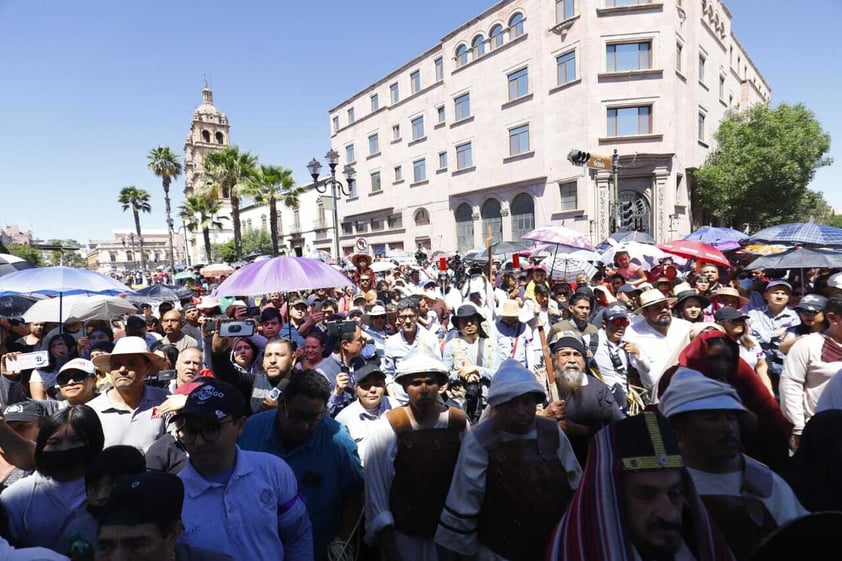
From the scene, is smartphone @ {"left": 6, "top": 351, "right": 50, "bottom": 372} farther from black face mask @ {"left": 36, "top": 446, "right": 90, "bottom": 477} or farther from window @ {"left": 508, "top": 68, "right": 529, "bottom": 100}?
window @ {"left": 508, "top": 68, "right": 529, "bottom": 100}

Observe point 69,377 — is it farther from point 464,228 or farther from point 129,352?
point 464,228

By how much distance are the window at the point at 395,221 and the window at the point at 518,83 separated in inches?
505

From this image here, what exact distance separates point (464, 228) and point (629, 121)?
12.0 meters

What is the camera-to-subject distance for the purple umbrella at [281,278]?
473 centimetres

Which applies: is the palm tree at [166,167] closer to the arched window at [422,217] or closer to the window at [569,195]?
the arched window at [422,217]

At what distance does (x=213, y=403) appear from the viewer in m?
2.02

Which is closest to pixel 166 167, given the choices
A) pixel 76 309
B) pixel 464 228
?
pixel 464 228

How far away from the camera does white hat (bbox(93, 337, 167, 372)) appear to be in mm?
3221

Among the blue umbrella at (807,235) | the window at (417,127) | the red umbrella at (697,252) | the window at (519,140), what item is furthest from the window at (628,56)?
the red umbrella at (697,252)

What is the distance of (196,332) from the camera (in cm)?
646

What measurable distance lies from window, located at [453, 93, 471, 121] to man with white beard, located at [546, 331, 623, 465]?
1083 inches

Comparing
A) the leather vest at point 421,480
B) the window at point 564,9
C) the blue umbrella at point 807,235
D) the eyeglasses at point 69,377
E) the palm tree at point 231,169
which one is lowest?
the leather vest at point 421,480

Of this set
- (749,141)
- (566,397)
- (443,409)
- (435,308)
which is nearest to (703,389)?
(566,397)

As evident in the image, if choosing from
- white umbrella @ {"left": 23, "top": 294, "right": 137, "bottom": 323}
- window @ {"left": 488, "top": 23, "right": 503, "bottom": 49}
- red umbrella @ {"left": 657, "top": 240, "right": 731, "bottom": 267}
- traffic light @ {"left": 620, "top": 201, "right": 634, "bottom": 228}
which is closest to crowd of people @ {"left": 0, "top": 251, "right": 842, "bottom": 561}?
white umbrella @ {"left": 23, "top": 294, "right": 137, "bottom": 323}
